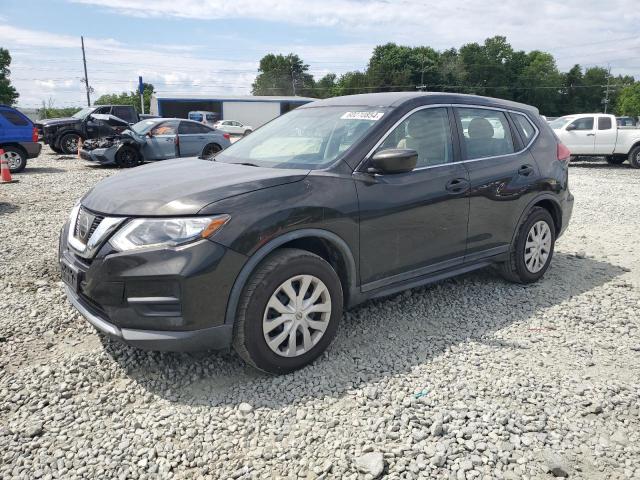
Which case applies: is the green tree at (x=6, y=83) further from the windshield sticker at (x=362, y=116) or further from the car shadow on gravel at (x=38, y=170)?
the windshield sticker at (x=362, y=116)

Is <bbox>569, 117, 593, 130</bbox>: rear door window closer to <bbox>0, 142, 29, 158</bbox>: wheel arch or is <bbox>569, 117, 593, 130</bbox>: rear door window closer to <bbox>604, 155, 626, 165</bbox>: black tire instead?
<bbox>604, 155, 626, 165</bbox>: black tire

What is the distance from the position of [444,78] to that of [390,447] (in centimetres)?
9345

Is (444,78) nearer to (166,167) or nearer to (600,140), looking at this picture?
(600,140)

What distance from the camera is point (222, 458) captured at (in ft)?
8.80

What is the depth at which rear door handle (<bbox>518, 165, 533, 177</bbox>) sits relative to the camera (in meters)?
4.88

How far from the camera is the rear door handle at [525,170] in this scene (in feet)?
16.0

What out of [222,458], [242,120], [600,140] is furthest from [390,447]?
[242,120]

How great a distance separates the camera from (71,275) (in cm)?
339

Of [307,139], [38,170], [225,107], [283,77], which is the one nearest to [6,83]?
[225,107]

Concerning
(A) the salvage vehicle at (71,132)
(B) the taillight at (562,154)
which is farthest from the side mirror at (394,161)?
(A) the salvage vehicle at (71,132)

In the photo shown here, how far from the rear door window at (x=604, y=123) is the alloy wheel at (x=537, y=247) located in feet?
48.0

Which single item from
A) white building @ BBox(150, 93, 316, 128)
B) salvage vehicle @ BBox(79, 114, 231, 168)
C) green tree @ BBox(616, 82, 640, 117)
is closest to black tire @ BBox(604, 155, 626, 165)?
salvage vehicle @ BBox(79, 114, 231, 168)

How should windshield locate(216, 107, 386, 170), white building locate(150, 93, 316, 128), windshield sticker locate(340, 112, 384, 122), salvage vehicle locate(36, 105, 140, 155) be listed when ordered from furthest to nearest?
1. white building locate(150, 93, 316, 128)
2. salvage vehicle locate(36, 105, 140, 155)
3. windshield sticker locate(340, 112, 384, 122)
4. windshield locate(216, 107, 386, 170)

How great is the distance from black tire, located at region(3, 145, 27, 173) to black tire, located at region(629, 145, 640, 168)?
18.3 m
